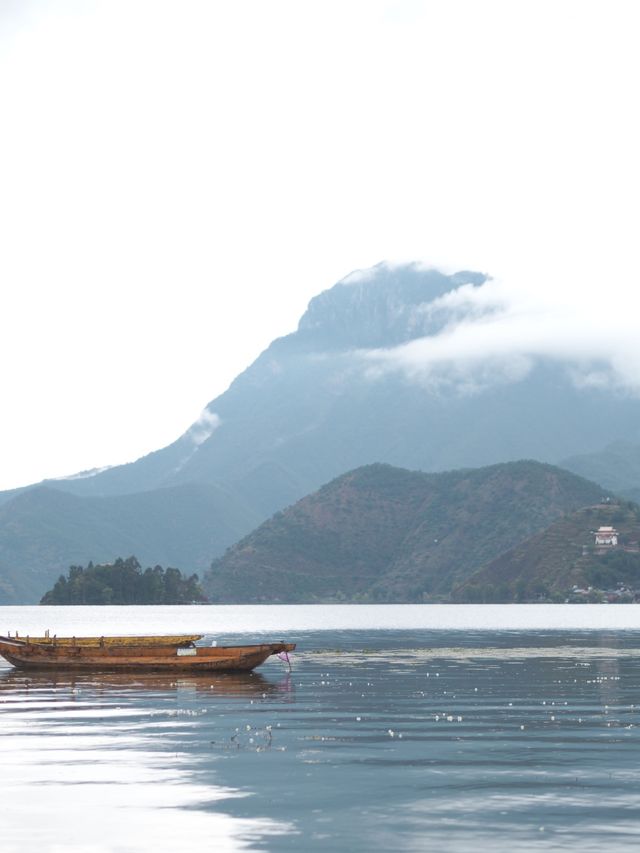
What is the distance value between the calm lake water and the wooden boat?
32.9 ft

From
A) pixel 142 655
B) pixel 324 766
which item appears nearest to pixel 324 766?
pixel 324 766

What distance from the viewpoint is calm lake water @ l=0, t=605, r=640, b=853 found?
32.7m

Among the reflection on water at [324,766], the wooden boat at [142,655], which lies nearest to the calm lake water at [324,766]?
the reflection on water at [324,766]

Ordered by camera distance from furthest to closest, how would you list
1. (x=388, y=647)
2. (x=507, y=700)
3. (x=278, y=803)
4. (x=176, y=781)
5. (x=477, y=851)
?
1. (x=388, y=647)
2. (x=507, y=700)
3. (x=176, y=781)
4. (x=278, y=803)
5. (x=477, y=851)

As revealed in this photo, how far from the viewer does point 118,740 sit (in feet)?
165

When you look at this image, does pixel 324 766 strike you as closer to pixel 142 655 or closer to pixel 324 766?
pixel 324 766

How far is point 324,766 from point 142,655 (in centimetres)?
5380

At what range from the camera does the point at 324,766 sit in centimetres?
4316

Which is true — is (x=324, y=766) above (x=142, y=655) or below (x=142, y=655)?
below

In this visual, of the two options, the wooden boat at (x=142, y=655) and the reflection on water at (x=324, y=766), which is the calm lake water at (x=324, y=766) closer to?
the reflection on water at (x=324, y=766)

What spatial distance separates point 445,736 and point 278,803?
15677 mm

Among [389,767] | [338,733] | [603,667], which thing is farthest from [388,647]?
[389,767]

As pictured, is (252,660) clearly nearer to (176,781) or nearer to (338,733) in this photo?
(338,733)

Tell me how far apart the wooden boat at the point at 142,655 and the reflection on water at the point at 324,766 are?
32.6ft
